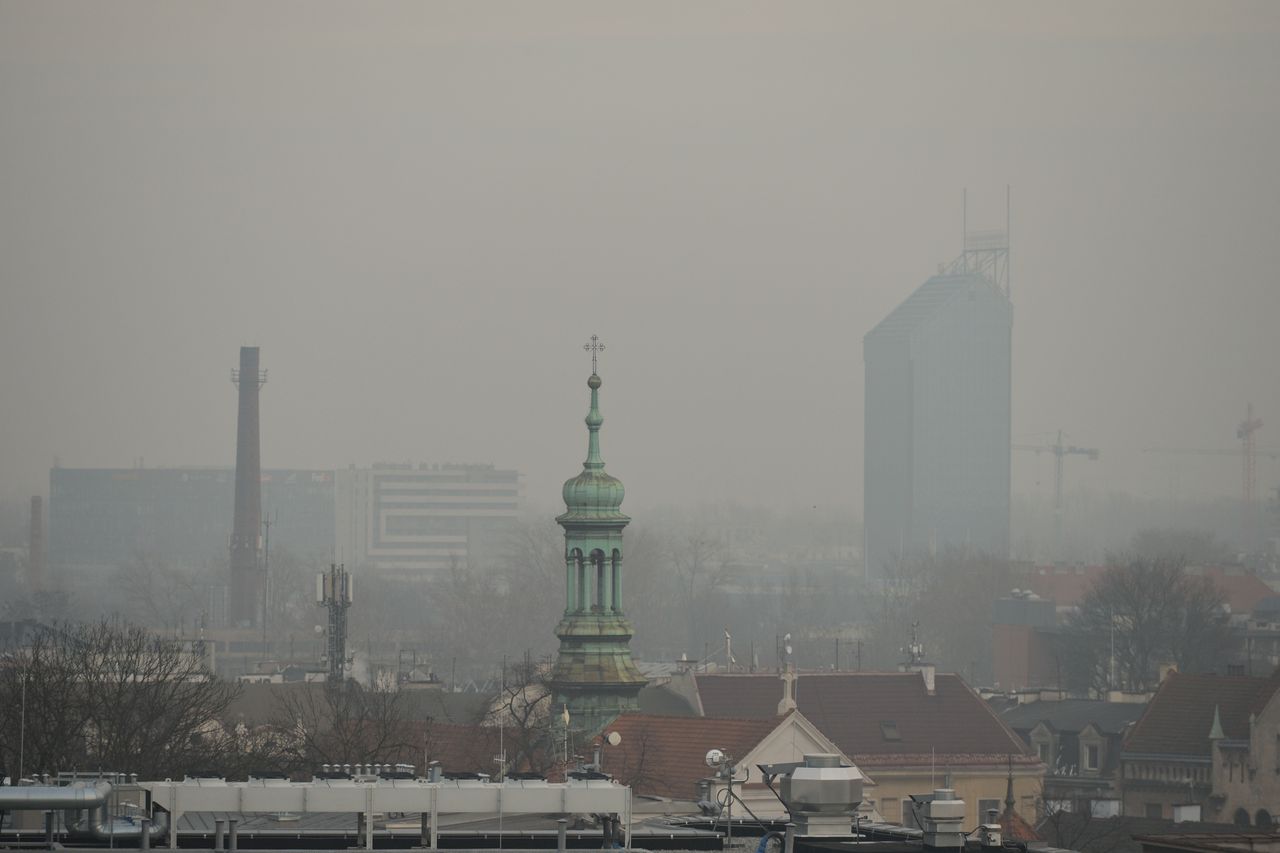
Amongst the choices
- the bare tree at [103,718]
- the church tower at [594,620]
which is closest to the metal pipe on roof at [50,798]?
the bare tree at [103,718]

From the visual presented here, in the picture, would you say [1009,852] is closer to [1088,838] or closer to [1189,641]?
[1088,838]

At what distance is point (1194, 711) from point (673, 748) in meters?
36.8

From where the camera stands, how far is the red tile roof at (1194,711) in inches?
4422

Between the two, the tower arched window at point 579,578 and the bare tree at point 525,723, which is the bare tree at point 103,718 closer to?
the bare tree at point 525,723

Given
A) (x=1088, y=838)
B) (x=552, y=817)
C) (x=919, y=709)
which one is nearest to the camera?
(x=552, y=817)

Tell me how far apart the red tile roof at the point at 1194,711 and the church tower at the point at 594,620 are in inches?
896

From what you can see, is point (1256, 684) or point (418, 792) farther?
point (1256, 684)

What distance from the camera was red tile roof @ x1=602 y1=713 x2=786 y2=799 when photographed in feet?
262

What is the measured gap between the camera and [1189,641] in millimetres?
178125

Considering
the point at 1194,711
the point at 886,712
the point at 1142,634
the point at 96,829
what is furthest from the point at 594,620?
the point at 1142,634

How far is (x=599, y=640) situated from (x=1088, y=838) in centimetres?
1611

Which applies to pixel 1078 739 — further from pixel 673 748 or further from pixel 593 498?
pixel 673 748

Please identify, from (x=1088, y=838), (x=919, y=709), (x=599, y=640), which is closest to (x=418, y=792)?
(x=1088, y=838)

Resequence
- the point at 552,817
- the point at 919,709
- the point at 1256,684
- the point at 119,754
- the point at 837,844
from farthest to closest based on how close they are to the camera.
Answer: the point at 1256,684 < the point at 919,709 < the point at 119,754 < the point at 552,817 < the point at 837,844
